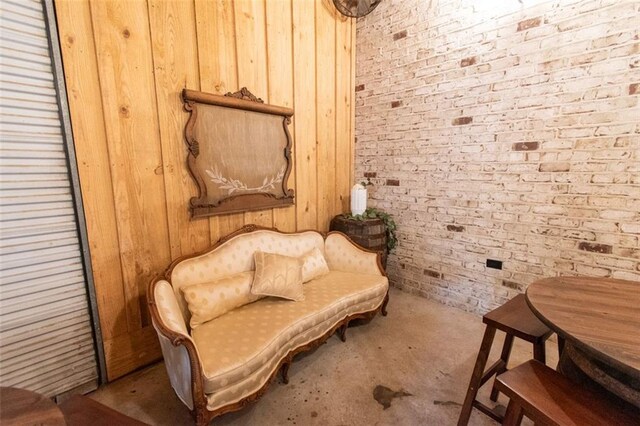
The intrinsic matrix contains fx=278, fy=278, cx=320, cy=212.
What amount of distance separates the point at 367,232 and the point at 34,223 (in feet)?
7.86

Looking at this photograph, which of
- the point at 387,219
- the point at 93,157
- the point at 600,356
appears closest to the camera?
the point at 600,356

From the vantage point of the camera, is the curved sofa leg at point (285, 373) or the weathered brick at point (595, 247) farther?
the weathered brick at point (595, 247)

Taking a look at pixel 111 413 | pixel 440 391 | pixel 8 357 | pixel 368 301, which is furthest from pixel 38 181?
pixel 440 391

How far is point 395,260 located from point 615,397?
2.21m

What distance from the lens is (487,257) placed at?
250 cm

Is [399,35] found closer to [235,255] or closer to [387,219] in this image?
[387,219]

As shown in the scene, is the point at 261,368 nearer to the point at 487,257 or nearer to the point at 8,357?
the point at 8,357

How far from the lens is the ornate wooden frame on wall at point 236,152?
203 centimetres

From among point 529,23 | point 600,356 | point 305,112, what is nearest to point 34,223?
point 305,112

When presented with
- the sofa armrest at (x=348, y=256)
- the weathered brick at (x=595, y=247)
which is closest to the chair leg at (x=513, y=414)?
the sofa armrest at (x=348, y=256)

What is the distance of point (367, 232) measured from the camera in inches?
110

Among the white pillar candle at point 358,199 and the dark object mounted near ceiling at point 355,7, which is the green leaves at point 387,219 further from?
the dark object mounted near ceiling at point 355,7

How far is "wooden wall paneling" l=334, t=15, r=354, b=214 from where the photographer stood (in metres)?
3.06

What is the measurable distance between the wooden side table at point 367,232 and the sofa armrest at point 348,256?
15 cm
